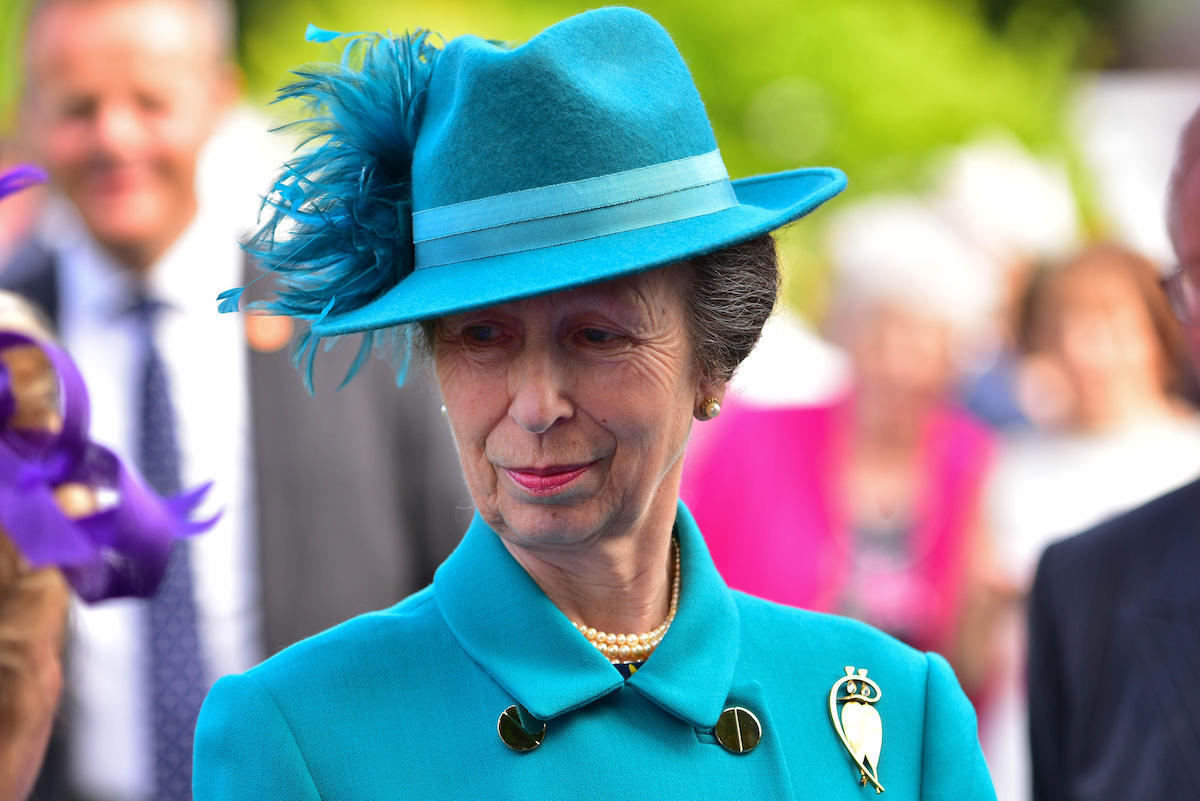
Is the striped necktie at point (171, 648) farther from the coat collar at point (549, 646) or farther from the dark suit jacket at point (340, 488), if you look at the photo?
the coat collar at point (549, 646)

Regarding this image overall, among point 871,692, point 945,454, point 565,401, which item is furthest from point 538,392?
point 945,454

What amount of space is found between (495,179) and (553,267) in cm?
16

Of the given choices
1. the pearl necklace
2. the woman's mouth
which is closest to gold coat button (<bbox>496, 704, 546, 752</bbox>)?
the pearl necklace

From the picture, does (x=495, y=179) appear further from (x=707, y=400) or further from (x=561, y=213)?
(x=707, y=400)

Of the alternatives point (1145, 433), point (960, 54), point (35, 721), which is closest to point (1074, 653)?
point (35, 721)

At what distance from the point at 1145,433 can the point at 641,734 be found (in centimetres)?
435

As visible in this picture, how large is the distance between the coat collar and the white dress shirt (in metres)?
1.76

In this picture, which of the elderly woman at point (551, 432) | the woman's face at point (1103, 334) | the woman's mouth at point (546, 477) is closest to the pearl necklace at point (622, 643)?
the elderly woman at point (551, 432)

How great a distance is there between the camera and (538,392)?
87.3 inches

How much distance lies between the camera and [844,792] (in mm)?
2379

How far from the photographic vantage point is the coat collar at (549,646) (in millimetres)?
2270

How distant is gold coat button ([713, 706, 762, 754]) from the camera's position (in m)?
2.34

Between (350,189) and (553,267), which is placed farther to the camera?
(350,189)

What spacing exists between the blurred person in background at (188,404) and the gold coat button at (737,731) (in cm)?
197
